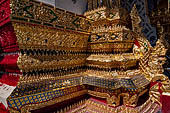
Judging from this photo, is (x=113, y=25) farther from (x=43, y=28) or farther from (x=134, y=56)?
(x=43, y=28)

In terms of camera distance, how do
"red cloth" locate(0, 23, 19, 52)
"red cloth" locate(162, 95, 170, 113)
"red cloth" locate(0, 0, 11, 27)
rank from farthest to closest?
"red cloth" locate(162, 95, 170, 113) → "red cloth" locate(0, 23, 19, 52) → "red cloth" locate(0, 0, 11, 27)

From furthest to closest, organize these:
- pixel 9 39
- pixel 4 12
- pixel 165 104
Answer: pixel 165 104 < pixel 9 39 < pixel 4 12

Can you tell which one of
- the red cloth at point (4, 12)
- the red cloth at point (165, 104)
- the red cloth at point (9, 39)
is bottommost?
the red cloth at point (165, 104)

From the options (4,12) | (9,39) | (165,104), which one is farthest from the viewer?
(165,104)

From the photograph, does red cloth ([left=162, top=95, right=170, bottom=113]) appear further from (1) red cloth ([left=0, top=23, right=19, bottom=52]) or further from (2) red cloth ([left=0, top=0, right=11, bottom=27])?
(2) red cloth ([left=0, top=0, right=11, bottom=27])

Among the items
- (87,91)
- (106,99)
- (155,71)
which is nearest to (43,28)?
(87,91)

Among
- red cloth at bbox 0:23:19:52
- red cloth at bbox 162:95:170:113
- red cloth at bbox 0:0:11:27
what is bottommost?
red cloth at bbox 162:95:170:113

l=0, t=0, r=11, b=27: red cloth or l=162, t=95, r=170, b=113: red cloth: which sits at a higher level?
l=0, t=0, r=11, b=27: red cloth

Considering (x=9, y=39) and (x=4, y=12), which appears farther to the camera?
(x=9, y=39)

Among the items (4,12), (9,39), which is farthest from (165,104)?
(4,12)

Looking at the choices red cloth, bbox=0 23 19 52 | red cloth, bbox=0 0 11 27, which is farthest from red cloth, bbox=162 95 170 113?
red cloth, bbox=0 0 11 27

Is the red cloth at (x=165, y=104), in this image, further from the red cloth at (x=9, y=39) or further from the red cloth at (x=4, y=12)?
the red cloth at (x=4, y=12)

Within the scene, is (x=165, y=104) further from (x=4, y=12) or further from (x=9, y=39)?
(x=4, y=12)

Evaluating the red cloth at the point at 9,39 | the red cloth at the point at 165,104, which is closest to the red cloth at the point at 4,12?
the red cloth at the point at 9,39
